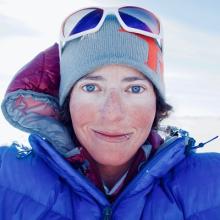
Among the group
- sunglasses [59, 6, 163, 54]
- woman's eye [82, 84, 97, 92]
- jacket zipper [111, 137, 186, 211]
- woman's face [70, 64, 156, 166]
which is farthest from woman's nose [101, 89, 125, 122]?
sunglasses [59, 6, 163, 54]

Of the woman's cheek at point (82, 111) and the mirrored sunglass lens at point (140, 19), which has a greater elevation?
the mirrored sunglass lens at point (140, 19)

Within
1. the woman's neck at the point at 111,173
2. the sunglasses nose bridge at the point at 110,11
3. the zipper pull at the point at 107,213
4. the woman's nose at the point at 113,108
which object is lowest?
the woman's neck at the point at 111,173

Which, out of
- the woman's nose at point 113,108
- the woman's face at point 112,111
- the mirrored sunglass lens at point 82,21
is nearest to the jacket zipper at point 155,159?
the woman's face at point 112,111

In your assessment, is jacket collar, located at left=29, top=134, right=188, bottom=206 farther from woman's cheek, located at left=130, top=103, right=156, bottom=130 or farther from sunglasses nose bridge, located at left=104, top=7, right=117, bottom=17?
sunglasses nose bridge, located at left=104, top=7, right=117, bottom=17

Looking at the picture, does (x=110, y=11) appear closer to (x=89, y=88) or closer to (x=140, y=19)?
(x=140, y=19)

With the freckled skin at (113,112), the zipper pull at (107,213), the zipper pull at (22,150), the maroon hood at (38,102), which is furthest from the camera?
the maroon hood at (38,102)

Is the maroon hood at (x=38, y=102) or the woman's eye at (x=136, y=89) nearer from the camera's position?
the woman's eye at (x=136, y=89)

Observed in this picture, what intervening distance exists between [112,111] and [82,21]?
0.58 m

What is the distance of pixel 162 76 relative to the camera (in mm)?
2336

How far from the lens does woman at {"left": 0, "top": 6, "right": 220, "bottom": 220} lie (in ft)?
6.45

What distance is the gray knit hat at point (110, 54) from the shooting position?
213 cm

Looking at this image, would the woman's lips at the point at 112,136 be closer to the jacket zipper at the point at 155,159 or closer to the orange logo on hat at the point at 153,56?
the jacket zipper at the point at 155,159

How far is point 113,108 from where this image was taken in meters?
2.02

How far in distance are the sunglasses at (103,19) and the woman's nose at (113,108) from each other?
38 centimetres
